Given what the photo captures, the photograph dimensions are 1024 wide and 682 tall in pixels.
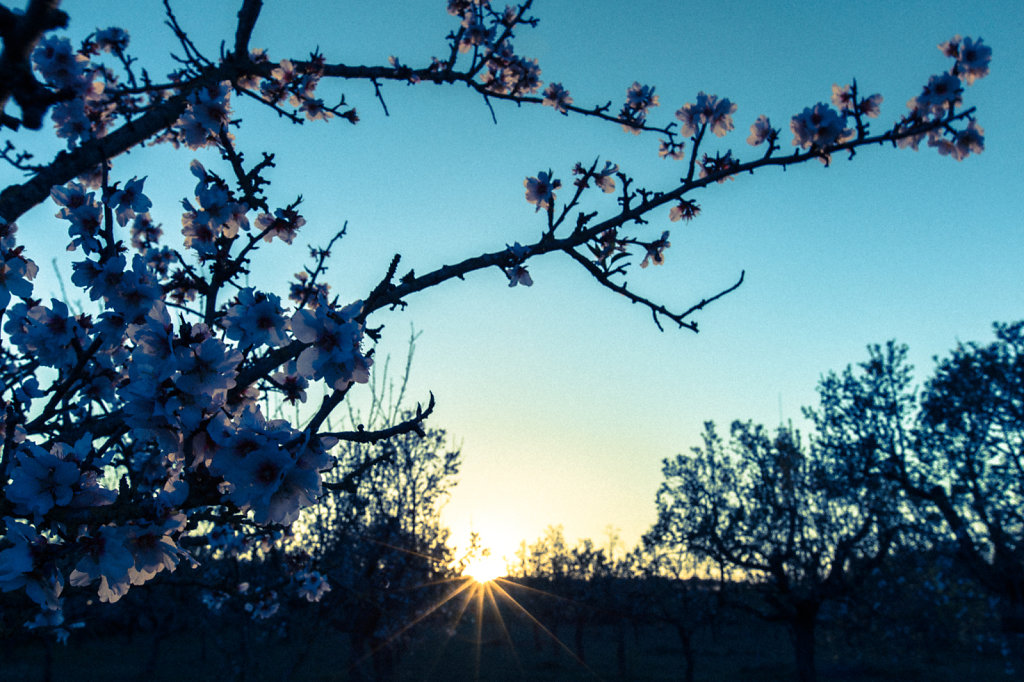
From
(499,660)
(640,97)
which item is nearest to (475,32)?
(640,97)

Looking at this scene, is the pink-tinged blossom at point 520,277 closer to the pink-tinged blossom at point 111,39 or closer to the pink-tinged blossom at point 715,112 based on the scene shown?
the pink-tinged blossom at point 715,112

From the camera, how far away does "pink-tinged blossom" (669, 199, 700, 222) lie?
3.83 meters

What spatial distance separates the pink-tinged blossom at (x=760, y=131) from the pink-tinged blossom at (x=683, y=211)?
50 cm

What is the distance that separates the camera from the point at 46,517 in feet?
5.34

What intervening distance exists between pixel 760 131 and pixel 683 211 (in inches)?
26.0

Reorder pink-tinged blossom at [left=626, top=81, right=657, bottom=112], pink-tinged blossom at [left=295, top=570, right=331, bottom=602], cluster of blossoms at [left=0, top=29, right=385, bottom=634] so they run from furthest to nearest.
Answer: pink-tinged blossom at [left=295, top=570, right=331, bottom=602] < pink-tinged blossom at [left=626, top=81, right=657, bottom=112] < cluster of blossoms at [left=0, top=29, right=385, bottom=634]

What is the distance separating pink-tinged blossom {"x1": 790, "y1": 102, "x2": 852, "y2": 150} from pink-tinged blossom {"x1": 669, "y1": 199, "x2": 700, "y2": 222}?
0.69 meters

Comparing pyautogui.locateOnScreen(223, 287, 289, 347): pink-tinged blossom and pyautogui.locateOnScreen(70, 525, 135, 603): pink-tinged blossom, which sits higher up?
pyautogui.locateOnScreen(223, 287, 289, 347): pink-tinged blossom

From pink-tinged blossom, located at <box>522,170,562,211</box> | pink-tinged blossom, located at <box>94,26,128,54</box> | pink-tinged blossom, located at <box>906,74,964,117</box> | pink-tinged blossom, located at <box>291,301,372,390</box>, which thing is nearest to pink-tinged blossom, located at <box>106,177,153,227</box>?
pink-tinged blossom, located at <box>291,301,372,390</box>

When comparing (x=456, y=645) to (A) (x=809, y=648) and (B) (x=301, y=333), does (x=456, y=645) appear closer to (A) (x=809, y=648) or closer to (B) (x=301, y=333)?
(A) (x=809, y=648)

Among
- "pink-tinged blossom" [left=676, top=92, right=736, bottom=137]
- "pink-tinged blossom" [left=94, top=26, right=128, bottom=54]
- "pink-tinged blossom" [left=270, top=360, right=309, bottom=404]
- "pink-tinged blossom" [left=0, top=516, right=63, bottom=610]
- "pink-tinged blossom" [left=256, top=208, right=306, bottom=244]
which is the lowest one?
"pink-tinged blossom" [left=0, top=516, right=63, bottom=610]

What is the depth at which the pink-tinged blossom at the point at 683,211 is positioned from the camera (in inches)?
151

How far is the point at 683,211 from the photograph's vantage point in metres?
3.91

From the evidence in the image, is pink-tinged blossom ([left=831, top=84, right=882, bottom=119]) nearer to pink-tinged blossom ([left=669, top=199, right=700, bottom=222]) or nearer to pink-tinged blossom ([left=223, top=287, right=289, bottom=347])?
pink-tinged blossom ([left=669, top=199, right=700, bottom=222])
